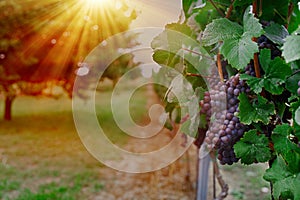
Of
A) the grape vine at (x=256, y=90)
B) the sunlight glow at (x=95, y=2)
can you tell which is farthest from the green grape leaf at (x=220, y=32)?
the sunlight glow at (x=95, y=2)

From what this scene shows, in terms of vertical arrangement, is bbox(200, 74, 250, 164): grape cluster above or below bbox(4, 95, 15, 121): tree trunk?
below

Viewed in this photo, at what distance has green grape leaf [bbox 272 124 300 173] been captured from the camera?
1.34 feet

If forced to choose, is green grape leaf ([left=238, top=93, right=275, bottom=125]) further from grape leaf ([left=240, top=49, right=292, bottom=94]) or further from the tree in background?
the tree in background

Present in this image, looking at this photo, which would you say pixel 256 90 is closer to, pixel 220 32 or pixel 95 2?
pixel 220 32

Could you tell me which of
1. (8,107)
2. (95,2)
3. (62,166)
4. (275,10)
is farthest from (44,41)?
(275,10)

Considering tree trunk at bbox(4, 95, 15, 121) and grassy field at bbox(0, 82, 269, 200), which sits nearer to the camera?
grassy field at bbox(0, 82, 269, 200)

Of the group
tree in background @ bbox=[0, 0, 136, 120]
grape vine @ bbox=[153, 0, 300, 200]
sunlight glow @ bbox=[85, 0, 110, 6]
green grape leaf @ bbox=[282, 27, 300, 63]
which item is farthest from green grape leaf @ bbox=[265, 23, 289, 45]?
tree in background @ bbox=[0, 0, 136, 120]

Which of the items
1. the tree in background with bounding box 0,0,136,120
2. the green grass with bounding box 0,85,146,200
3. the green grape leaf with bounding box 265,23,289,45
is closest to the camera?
the green grape leaf with bounding box 265,23,289,45

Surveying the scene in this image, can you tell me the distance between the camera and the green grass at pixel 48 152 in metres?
2.52

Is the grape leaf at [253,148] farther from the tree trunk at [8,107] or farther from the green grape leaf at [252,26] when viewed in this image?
the tree trunk at [8,107]

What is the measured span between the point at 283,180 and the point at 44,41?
12.0 feet

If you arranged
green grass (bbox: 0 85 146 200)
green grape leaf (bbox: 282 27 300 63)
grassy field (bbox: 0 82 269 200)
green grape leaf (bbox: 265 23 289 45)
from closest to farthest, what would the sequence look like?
green grape leaf (bbox: 282 27 300 63)
green grape leaf (bbox: 265 23 289 45)
grassy field (bbox: 0 82 269 200)
green grass (bbox: 0 85 146 200)

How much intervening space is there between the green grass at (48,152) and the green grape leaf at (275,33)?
209 cm

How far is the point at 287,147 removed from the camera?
1.39 feet
